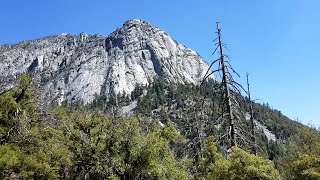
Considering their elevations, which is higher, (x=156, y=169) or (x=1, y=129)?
(x=1, y=129)

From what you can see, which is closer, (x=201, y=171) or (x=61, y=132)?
(x=61, y=132)

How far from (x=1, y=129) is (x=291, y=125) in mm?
175700

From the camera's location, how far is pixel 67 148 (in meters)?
26.7

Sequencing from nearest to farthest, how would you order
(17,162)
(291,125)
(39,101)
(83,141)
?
(17,162) → (83,141) → (39,101) → (291,125)

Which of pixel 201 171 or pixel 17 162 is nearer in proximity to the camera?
pixel 17 162

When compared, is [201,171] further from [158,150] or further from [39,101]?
[39,101]

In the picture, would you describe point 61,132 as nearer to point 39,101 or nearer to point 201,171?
point 39,101

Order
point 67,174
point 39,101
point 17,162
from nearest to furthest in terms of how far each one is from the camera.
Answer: point 17,162, point 39,101, point 67,174

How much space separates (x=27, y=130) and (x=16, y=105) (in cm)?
229

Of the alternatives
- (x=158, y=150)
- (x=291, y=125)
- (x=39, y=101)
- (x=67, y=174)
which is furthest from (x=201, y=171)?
(x=291, y=125)

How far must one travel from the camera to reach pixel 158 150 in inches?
997

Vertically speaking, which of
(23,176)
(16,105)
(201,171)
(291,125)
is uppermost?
(291,125)

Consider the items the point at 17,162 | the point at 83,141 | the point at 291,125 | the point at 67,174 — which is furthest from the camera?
the point at 291,125

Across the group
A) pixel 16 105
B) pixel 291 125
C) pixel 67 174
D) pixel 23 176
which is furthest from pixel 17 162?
pixel 291 125
